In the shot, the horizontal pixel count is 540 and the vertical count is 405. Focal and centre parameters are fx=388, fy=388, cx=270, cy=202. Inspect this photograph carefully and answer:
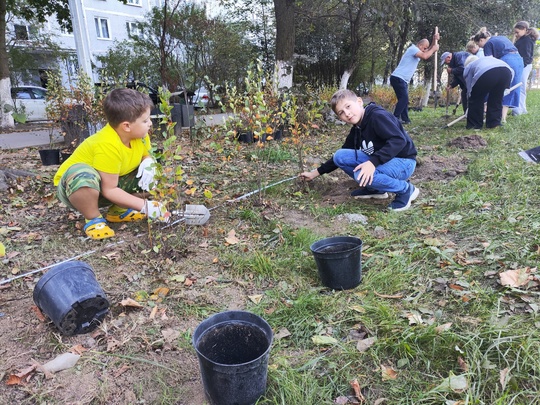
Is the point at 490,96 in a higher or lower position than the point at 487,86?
lower

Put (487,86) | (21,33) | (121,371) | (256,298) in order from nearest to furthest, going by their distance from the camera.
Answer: (121,371) → (256,298) → (487,86) → (21,33)

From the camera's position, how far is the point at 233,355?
164cm

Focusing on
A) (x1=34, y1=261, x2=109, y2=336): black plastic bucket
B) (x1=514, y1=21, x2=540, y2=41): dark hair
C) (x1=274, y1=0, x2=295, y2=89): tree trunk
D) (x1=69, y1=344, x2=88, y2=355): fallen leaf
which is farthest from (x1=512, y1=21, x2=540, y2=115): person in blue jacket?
(x1=69, y1=344, x2=88, y2=355): fallen leaf

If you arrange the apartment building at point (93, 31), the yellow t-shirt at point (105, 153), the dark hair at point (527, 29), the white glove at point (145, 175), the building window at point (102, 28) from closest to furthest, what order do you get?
the yellow t-shirt at point (105, 153) < the white glove at point (145, 175) < the dark hair at point (527, 29) < the apartment building at point (93, 31) < the building window at point (102, 28)

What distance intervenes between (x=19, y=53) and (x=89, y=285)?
22.7 m

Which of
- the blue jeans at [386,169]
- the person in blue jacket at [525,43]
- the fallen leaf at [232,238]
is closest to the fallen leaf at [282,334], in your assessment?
the fallen leaf at [232,238]

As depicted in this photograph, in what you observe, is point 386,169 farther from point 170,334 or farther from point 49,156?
point 49,156

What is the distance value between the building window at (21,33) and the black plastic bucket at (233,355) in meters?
23.3

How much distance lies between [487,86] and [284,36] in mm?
4295

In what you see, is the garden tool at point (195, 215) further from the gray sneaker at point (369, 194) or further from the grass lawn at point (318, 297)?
the gray sneaker at point (369, 194)

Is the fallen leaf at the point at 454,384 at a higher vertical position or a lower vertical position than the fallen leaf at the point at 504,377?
lower

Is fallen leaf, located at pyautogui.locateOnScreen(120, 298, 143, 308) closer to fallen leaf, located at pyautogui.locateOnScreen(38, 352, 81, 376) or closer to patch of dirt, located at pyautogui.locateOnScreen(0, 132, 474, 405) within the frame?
patch of dirt, located at pyautogui.locateOnScreen(0, 132, 474, 405)

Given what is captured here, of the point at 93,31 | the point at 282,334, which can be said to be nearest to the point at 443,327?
the point at 282,334

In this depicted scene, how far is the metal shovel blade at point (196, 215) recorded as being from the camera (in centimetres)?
312
